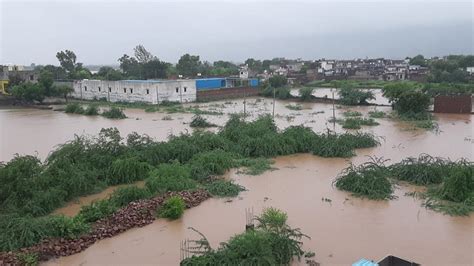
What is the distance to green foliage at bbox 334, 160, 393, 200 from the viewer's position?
30.8 feet

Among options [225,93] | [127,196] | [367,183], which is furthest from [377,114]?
[127,196]

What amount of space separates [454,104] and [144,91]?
18.2m

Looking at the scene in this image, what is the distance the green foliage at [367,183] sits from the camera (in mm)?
9391

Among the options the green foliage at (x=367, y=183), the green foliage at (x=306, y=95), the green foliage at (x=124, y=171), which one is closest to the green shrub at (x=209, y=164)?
the green foliage at (x=124, y=171)

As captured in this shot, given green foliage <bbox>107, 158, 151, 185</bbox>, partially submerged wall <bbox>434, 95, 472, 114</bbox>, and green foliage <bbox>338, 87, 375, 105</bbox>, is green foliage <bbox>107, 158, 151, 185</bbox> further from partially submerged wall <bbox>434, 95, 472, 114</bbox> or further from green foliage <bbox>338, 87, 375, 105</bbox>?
green foliage <bbox>338, 87, 375, 105</bbox>

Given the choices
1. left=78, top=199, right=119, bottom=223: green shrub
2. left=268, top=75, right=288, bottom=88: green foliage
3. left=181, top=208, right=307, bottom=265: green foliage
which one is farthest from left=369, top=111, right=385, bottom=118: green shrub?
left=181, top=208, right=307, bottom=265: green foliage

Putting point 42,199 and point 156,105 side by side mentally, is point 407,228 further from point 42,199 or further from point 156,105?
point 156,105

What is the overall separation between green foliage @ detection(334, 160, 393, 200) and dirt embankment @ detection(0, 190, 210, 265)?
318 cm

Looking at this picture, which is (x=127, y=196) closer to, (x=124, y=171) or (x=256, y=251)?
(x=124, y=171)

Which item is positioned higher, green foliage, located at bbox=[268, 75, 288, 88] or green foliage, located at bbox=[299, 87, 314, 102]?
green foliage, located at bbox=[268, 75, 288, 88]

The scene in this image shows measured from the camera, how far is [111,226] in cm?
773

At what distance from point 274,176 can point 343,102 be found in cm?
1815

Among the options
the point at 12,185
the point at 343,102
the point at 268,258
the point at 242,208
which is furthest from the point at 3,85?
the point at 268,258

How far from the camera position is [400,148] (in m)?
14.5
